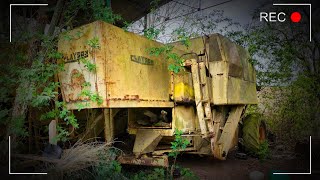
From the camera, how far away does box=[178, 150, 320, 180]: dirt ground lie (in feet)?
16.3

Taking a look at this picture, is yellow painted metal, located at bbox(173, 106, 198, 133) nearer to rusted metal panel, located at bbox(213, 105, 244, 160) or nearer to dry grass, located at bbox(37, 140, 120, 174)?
rusted metal panel, located at bbox(213, 105, 244, 160)

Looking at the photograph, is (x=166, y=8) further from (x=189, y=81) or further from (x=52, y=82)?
(x=52, y=82)

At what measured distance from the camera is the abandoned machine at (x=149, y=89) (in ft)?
11.9

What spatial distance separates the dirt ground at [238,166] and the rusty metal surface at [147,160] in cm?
100

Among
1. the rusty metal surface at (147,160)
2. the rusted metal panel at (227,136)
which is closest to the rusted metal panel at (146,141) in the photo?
the rusty metal surface at (147,160)

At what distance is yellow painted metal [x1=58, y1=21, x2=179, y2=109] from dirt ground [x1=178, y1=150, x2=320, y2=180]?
192 cm

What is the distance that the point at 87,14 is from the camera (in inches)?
180

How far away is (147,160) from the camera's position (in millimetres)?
4363

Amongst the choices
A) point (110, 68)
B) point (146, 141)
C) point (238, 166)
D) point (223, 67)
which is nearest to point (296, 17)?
point (223, 67)

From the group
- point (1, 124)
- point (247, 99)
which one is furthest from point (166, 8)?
point (1, 124)

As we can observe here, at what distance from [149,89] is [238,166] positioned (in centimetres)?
298

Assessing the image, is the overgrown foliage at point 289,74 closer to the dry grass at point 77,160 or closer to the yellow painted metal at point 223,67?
the yellow painted metal at point 223,67

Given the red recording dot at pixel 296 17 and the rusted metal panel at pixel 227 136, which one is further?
the red recording dot at pixel 296 17

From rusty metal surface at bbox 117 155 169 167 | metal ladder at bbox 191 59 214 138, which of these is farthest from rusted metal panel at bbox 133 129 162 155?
metal ladder at bbox 191 59 214 138
